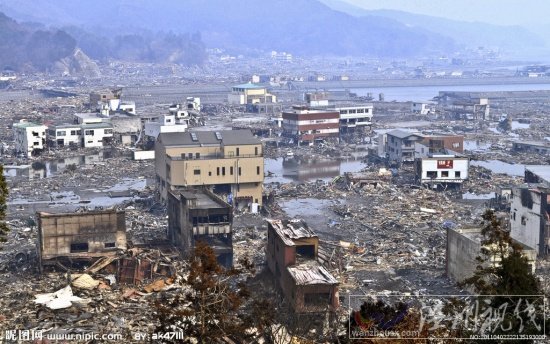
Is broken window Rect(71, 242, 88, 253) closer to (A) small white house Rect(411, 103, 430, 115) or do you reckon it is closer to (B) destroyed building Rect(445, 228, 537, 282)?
(B) destroyed building Rect(445, 228, 537, 282)

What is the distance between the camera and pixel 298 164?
24219mm

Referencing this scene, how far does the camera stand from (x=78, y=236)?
11.6m

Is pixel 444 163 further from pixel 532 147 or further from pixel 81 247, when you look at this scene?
pixel 81 247

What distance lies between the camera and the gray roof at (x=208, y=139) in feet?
57.1

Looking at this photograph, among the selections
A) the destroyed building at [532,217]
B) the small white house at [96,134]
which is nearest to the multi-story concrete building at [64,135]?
the small white house at [96,134]

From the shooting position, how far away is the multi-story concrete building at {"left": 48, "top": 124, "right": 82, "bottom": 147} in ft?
85.5

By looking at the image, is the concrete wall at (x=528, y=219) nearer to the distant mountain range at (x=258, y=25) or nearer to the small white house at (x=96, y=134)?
the small white house at (x=96, y=134)

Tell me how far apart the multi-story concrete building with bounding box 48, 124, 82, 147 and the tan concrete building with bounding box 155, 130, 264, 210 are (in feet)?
30.7

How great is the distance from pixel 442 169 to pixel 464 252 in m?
8.20

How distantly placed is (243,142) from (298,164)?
6.95m

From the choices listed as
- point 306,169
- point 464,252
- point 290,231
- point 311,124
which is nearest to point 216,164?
point 290,231

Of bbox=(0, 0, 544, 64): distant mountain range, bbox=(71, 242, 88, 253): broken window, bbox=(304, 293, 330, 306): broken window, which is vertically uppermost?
bbox=(0, 0, 544, 64): distant mountain range

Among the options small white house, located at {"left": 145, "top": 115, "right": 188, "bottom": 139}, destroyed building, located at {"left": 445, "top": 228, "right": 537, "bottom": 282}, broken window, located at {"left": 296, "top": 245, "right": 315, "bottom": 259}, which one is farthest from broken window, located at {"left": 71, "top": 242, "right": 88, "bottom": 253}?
small white house, located at {"left": 145, "top": 115, "right": 188, "bottom": 139}

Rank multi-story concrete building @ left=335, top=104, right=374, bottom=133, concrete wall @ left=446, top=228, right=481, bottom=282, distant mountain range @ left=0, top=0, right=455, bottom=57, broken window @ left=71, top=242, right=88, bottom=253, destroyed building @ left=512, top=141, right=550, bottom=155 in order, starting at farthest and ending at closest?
distant mountain range @ left=0, top=0, right=455, bottom=57
multi-story concrete building @ left=335, top=104, right=374, bottom=133
destroyed building @ left=512, top=141, right=550, bottom=155
broken window @ left=71, top=242, right=88, bottom=253
concrete wall @ left=446, top=228, right=481, bottom=282
